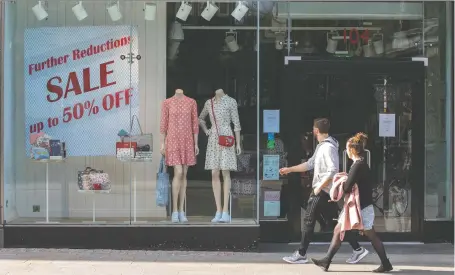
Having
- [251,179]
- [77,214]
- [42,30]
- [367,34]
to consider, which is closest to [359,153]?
[251,179]

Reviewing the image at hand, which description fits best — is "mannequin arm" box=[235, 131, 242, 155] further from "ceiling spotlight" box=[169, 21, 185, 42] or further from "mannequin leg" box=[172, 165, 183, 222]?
"ceiling spotlight" box=[169, 21, 185, 42]

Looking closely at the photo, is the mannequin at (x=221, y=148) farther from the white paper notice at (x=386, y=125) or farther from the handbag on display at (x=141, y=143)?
the white paper notice at (x=386, y=125)

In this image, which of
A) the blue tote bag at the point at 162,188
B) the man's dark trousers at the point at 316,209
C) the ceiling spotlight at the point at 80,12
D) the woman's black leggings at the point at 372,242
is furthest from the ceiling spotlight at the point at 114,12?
the woman's black leggings at the point at 372,242

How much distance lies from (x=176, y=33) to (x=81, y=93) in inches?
57.1

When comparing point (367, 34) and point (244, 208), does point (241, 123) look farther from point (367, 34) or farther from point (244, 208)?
point (367, 34)

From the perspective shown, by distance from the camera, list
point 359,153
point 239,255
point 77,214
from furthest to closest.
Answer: point 77,214 → point 239,255 → point 359,153

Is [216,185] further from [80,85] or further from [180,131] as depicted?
[80,85]

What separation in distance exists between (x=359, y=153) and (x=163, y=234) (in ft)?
9.01

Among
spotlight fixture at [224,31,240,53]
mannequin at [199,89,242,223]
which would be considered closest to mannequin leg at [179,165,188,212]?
mannequin at [199,89,242,223]

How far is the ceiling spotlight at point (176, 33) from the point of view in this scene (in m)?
9.23

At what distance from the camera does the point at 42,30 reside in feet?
29.8

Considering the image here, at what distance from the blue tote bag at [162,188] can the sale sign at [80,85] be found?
66cm

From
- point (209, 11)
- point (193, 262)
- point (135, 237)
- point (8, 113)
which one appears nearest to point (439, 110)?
point (209, 11)

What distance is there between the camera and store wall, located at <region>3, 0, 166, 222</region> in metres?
8.99
